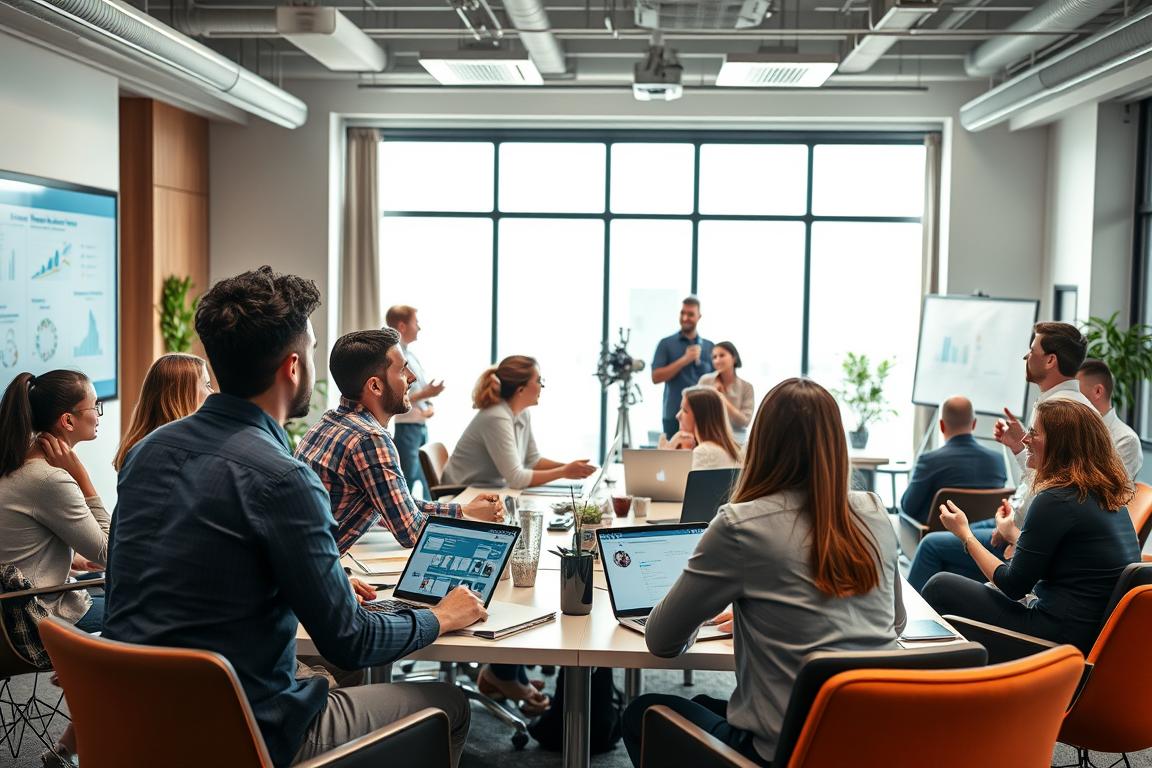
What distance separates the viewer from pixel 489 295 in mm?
8727

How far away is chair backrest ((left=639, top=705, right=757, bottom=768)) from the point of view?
2.04m

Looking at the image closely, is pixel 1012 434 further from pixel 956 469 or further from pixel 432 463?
pixel 432 463

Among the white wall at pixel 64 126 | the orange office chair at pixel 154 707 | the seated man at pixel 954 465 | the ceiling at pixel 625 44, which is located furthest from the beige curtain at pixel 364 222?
the orange office chair at pixel 154 707

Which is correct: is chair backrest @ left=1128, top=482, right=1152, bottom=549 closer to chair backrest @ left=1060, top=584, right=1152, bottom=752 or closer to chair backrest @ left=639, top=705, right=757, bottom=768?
chair backrest @ left=1060, top=584, right=1152, bottom=752

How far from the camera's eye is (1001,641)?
2.89 metres

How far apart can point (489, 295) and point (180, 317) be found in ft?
8.14

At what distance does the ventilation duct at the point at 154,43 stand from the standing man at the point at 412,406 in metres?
1.60

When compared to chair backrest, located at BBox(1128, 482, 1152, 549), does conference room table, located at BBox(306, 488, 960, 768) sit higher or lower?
lower

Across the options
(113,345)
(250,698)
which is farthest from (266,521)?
(113,345)

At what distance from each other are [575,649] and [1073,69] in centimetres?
483

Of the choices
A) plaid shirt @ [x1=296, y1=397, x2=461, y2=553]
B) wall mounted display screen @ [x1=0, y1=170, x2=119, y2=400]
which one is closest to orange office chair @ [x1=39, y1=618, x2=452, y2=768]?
plaid shirt @ [x1=296, y1=397, x2=461, y2=553]

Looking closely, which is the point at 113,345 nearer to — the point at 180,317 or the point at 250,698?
the point at 180,317

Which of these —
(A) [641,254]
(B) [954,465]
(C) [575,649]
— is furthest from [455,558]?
(A) [641,254]

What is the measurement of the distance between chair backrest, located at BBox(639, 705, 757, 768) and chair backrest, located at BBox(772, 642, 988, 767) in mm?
131
